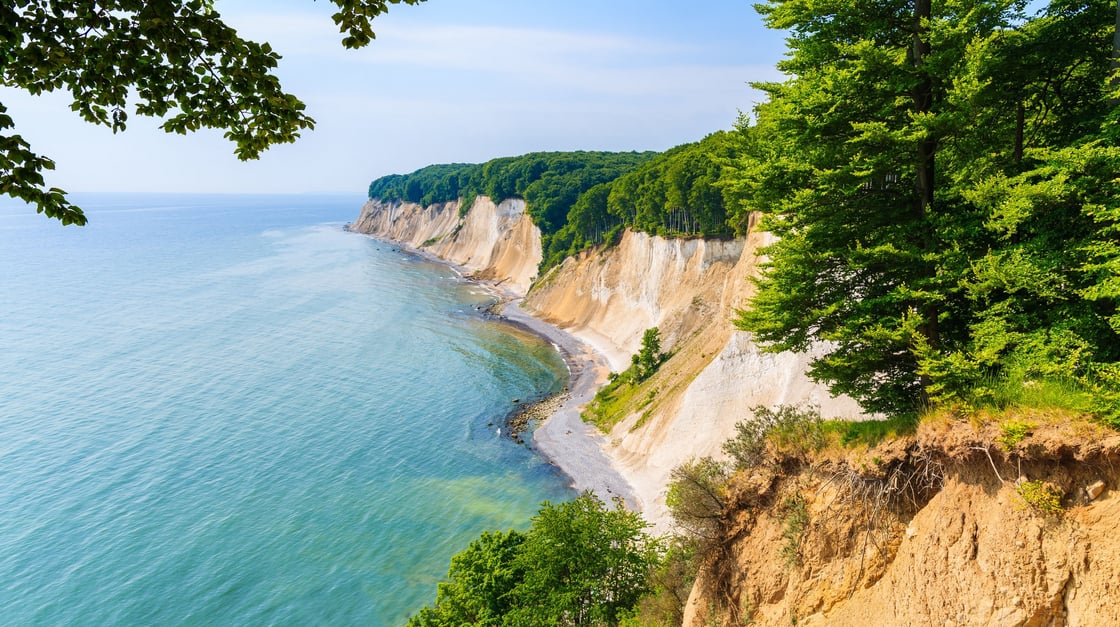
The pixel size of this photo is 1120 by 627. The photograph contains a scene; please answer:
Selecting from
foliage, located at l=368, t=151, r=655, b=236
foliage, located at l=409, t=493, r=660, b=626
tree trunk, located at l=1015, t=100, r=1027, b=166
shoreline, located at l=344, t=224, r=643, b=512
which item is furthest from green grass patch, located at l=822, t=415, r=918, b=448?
foliage, located at l=368, t=151, r=655, b=236

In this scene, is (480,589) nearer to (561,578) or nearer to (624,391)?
(561,578)

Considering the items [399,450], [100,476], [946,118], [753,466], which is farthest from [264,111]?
[100,476]

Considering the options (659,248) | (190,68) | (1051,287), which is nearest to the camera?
(190,68)

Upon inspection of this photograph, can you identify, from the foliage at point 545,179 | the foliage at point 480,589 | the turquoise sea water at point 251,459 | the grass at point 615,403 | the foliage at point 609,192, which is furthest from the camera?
the foliage at point 545,179

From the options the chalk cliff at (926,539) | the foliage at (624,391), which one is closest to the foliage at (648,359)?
the foliage at (624,391)

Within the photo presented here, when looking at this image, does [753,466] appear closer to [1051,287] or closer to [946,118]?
[1051,287]

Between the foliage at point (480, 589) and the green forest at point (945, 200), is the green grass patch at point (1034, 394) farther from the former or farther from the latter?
the foliage at point (480, 589)
